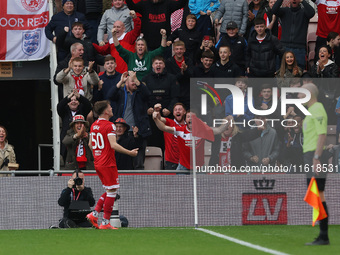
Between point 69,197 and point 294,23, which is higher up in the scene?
point 294,23

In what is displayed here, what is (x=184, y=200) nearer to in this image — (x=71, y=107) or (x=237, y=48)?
(x=71, y=107)

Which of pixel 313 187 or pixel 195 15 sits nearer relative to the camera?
pixel 313 187

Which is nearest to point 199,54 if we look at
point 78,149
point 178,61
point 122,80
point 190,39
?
point 178,61

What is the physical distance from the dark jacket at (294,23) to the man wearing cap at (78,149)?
529cm

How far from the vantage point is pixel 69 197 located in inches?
584

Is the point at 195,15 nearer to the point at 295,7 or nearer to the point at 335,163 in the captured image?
the point at 295,7

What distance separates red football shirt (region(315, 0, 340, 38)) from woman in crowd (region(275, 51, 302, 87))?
249 cm

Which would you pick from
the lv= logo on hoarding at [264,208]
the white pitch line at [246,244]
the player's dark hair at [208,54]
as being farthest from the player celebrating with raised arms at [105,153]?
the player's dark hair at [208,54]

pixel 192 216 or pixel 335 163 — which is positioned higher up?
pixel 335 163

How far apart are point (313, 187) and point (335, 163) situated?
534cm

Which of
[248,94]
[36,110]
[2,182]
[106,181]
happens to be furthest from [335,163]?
[36,110]

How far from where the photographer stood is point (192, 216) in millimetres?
15977

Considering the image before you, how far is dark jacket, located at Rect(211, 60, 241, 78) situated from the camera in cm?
1739

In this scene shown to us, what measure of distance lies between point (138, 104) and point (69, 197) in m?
2.86
